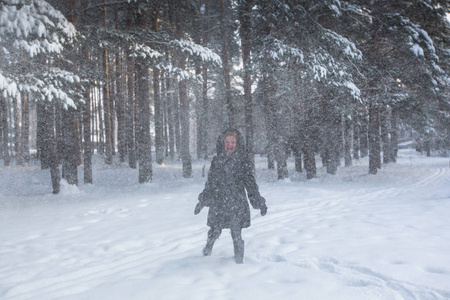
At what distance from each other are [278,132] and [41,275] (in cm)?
1115

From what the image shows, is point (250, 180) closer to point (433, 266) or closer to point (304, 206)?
point (433, 266)

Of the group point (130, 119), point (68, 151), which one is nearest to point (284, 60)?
point (68, 151)

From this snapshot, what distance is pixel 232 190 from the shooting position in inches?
184

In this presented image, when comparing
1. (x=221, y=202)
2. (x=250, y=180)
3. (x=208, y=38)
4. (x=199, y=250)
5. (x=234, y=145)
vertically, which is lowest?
(x=199, y=250)

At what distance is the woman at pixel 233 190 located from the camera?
4637 millimetres

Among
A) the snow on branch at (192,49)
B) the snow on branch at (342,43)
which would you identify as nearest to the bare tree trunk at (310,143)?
the snow on branch at (342,43)

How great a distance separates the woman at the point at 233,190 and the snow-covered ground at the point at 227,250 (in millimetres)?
590

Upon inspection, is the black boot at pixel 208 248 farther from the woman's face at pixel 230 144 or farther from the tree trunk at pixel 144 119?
the tree trunk at pixel 144 119

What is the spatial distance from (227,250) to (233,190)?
1371mm

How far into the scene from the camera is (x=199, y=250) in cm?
556

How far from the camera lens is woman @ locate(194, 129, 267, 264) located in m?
4.64

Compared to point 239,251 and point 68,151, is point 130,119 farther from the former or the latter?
point 239,251

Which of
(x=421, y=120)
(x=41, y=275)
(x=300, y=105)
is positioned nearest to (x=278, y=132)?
(x=300, y=105)

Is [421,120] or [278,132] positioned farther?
[421,120]
